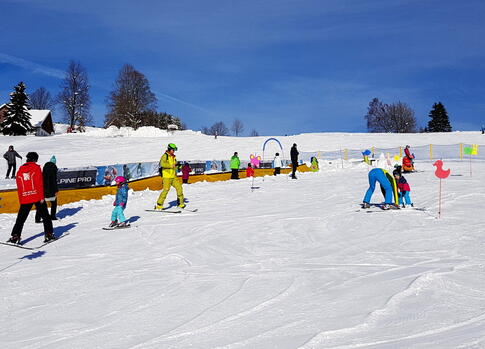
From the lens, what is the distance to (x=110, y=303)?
4.49 meters

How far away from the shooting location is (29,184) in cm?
792

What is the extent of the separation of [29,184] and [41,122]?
6264cm

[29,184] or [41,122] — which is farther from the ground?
[41,122]

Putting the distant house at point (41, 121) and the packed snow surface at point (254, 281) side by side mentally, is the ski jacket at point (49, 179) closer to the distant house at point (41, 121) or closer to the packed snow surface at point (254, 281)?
the packed snow surface at point (254, 281)

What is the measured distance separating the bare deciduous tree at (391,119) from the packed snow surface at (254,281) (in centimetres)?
8997

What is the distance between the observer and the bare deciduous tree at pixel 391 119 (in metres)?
94.7

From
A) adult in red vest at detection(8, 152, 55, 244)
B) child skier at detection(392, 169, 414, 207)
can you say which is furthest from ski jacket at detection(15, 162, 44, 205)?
child skier at detection(392, 169, 414, 207)

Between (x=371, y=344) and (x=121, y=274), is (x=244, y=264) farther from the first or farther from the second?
(x=371, y=344)

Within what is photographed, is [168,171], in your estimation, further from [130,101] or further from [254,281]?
[130,101]

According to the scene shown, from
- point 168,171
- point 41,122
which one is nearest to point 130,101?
point 41,122

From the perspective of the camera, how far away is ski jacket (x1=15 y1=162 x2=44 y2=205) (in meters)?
7.84

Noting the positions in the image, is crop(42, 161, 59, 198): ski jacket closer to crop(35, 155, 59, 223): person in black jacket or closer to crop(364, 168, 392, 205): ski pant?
crop(35, 155, 59, 223): person in black jacket

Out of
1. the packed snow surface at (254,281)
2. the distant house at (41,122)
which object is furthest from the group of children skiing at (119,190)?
the distant house at (41,122)

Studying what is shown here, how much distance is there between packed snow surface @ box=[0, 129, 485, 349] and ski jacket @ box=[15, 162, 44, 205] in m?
0.96
